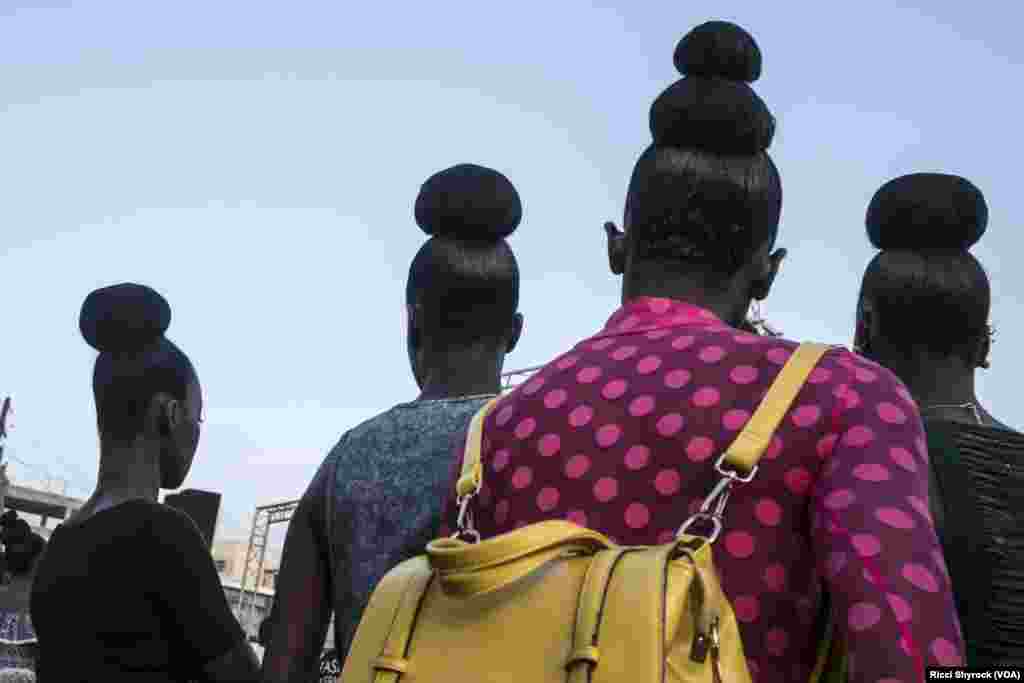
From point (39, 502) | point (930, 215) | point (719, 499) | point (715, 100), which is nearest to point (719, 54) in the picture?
point (715, 100)

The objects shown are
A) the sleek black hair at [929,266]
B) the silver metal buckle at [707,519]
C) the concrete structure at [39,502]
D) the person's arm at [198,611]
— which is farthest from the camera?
the concrete structure at [39,502]

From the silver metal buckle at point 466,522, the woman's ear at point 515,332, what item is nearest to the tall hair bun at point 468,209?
the woman's ear at point 515,332

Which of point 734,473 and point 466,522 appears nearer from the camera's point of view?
point 734,473

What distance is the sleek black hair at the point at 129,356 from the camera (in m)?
3.63

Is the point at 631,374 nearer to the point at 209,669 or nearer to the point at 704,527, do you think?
the point at 704,527

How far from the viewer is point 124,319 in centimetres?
379

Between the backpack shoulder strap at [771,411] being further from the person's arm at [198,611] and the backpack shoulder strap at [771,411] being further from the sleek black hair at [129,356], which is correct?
the sleek black hair at [129,356]

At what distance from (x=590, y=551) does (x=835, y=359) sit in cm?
42

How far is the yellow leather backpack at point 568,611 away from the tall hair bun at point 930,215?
1178mm

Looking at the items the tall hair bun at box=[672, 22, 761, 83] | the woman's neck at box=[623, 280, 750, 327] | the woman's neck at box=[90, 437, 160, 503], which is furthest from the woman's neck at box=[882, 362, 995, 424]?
the woman's neck at box=[90, 437, 160, 503]

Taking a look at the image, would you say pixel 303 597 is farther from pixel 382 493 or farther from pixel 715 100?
pixel 715 100

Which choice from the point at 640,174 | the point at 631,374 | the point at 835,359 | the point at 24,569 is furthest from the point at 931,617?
the point at 24,569

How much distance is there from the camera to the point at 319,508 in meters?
2.63

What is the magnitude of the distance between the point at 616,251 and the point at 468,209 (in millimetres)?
1086
